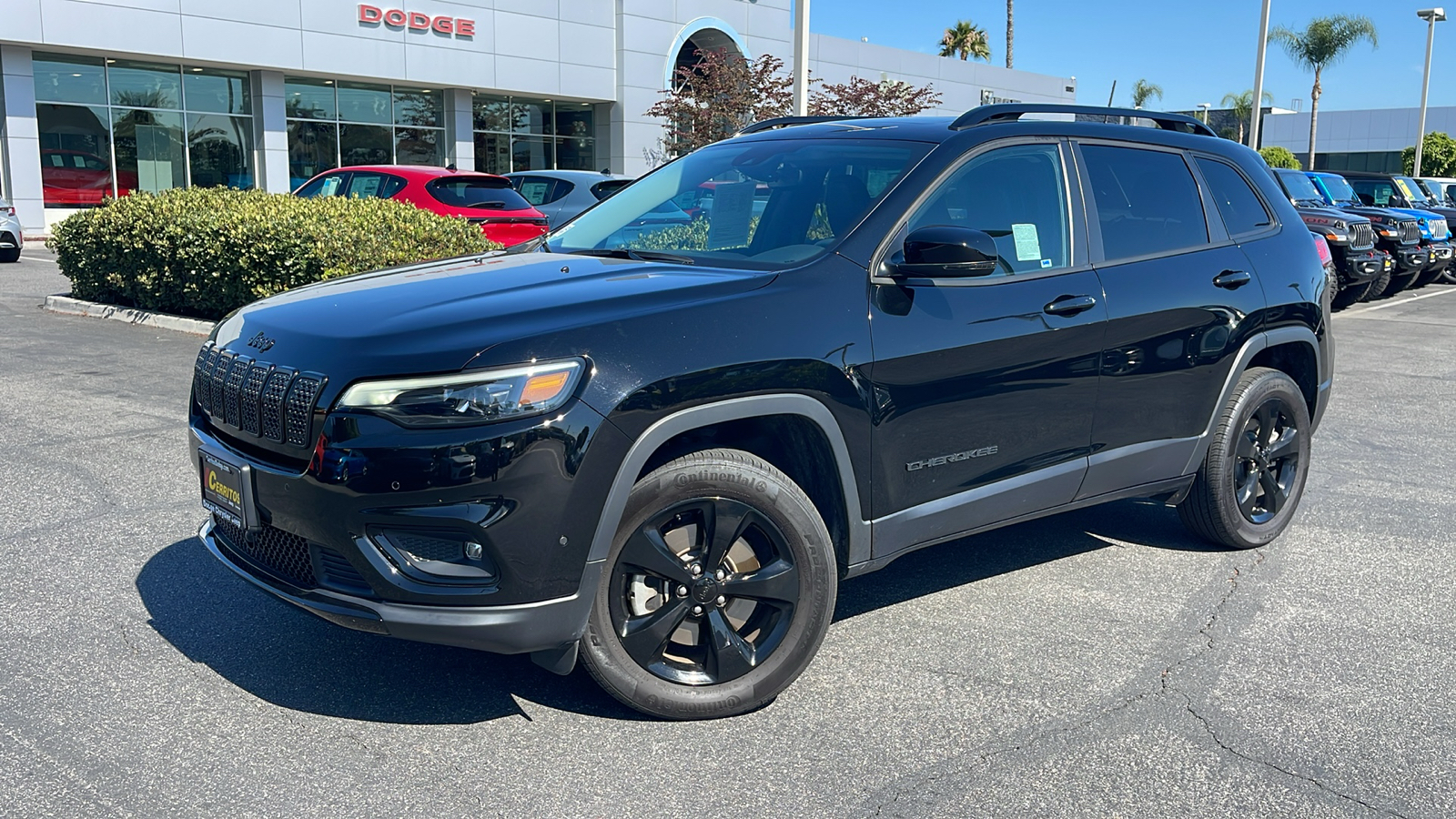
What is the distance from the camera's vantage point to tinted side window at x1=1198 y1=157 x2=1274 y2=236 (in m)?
5.17

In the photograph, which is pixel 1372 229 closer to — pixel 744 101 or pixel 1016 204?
pixel 744 101

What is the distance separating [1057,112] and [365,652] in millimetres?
3295

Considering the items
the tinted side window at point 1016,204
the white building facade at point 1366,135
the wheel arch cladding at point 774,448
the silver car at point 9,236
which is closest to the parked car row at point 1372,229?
the tinted side window at point 1016,204

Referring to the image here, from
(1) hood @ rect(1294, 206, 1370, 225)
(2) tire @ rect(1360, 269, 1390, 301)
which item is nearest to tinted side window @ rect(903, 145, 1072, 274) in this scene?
(1) hood @ rect(1294, 206, 1370, 225)

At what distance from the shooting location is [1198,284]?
484cm

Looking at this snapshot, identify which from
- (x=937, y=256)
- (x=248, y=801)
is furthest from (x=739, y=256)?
(x=248, y=801)

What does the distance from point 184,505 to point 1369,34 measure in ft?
184

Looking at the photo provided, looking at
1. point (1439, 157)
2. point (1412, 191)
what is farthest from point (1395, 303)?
point (1439, 157)

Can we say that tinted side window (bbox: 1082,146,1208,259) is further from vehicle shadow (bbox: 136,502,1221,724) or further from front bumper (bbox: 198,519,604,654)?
front bumper (bbox: 198,519,604,654)

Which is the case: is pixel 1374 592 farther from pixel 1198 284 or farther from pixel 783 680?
pixel 783 680

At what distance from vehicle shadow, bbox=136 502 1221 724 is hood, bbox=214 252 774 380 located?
0.80 meters

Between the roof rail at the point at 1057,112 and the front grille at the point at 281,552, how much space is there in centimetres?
263

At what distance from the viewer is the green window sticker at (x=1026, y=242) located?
4.34 m

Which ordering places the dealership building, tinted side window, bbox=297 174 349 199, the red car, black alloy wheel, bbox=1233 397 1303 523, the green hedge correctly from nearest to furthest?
black alloy wheel, bbox=1233 397 1303 523
the green hedge
the red car
tinted side window, bbox=297 174 349 199
the dealership building
